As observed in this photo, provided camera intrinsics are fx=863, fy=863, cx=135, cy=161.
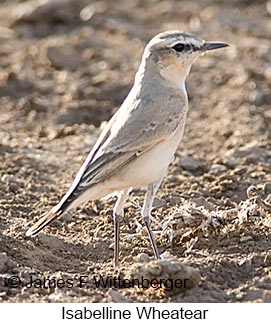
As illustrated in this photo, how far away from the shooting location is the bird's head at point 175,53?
762 centimetres

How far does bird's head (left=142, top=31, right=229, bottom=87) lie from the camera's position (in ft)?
25.0

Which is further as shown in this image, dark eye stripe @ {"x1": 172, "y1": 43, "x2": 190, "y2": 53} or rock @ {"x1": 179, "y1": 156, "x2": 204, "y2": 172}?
rock @ {"x1": 179, "y1": 156, "x2": 204, "y2": 172}

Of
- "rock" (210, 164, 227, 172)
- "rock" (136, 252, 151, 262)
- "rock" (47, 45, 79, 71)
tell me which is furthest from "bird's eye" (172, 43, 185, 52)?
"rock" (47, 45, 79, 71)

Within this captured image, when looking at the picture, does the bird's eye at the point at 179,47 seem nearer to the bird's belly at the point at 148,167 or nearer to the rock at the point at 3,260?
the bird's belly at the point at 148,167

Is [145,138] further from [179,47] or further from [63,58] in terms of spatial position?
[63,58]

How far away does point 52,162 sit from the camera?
31.9 feet

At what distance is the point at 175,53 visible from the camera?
7625mm

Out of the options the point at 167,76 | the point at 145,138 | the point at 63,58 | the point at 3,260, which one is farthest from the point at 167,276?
the point at 63,58

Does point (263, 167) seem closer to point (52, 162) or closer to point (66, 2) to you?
→ point (52, 162)

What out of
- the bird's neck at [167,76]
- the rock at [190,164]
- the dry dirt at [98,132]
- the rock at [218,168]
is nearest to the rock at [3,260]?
the dry dirt at [98,132]

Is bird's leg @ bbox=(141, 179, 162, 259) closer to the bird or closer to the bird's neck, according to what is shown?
the bird

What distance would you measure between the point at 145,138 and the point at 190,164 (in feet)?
8.29

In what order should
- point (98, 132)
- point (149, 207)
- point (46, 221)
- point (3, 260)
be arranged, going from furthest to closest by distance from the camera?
point (98, 132) → point (149, 207) → point (3, 260) → point (46, 221)

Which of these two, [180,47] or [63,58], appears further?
[63,58]
